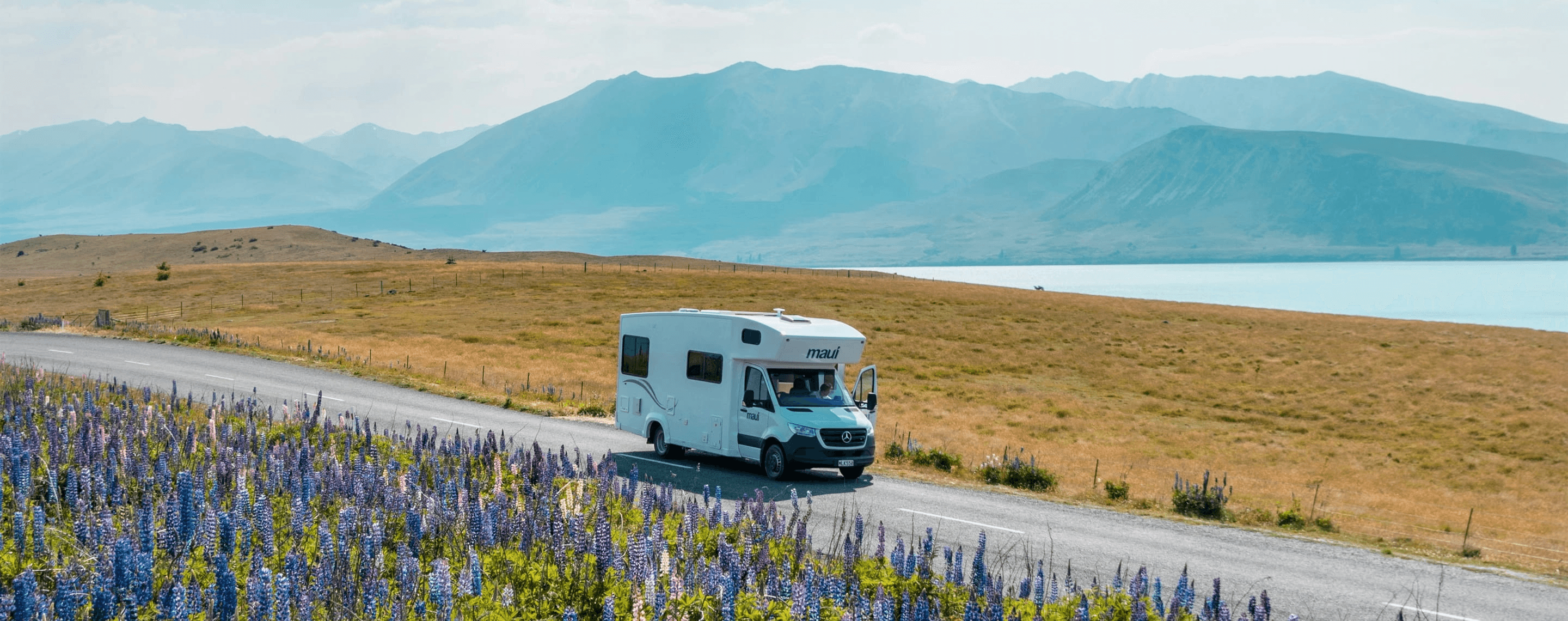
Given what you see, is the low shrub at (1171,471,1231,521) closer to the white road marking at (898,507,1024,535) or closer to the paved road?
the paved road

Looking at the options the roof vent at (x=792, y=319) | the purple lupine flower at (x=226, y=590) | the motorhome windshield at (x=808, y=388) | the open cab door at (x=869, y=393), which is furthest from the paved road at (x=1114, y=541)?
the purple lupine flower at (x=226, y=590)

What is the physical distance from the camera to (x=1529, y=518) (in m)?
27.9

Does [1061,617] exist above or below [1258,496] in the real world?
above

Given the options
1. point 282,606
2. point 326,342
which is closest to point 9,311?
point 326,342

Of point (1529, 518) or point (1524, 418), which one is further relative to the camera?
point (1524, 418)

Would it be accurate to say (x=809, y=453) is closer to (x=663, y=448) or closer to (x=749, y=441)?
(x=749, y=441)

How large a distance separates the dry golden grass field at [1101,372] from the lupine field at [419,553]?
40.8 feet

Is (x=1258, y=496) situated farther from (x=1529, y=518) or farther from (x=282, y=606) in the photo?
(x=282, y=606)

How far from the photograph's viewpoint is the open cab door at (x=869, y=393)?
22.0 m

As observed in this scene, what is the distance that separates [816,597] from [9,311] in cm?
8964

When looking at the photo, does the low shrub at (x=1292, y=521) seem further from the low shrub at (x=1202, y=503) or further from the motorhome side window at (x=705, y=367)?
the motorhome side window at (x=705, y=367)

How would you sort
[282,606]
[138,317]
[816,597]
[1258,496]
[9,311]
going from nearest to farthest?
1. [282,606]
2. [816,597]
3. [1258,496]
4. [138,317]
5. [9,311]

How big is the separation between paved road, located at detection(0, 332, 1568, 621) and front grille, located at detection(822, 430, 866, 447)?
80 centimetres

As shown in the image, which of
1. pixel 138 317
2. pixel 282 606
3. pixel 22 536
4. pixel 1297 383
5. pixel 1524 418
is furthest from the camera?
pixel 138 317
